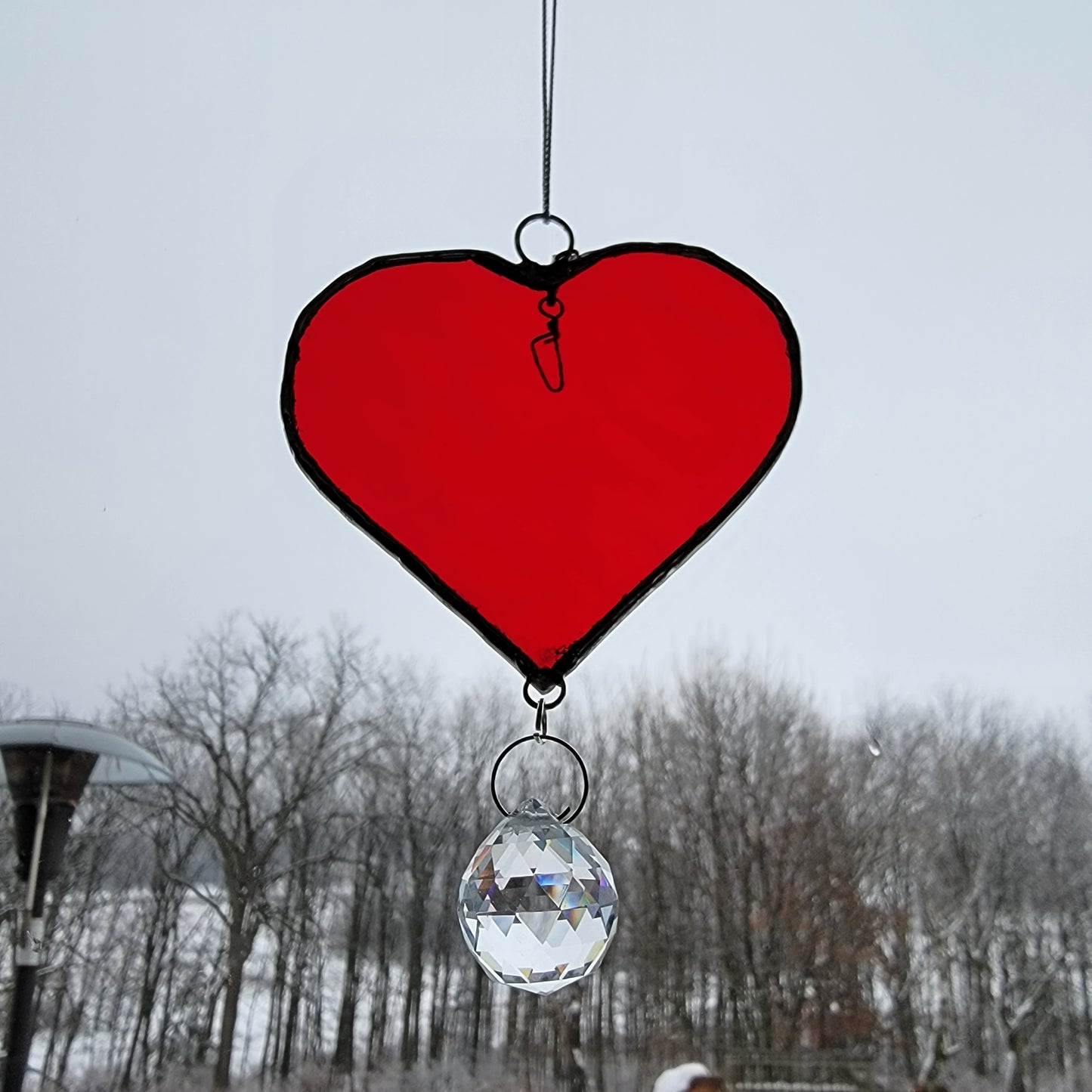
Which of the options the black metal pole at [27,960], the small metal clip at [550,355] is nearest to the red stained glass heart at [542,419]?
the small metal clip at [550,355]

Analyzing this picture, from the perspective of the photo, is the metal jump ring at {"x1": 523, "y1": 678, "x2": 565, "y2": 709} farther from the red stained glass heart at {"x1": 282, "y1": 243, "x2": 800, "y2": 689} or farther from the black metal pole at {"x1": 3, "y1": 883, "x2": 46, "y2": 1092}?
the black metal pole at {"x1": 3, "y1": 883, "x2": 46, "y2": 1092}

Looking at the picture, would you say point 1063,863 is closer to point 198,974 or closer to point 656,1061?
point 656,1061

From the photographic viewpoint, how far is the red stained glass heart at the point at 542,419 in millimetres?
432

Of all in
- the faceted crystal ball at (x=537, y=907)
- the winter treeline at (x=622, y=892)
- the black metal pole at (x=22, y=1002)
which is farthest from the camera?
the winter treeline at (x=622, y=892)

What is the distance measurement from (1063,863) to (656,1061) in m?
1.08

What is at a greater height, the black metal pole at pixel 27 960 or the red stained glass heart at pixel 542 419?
the red stained glass heart at pixel 542 419

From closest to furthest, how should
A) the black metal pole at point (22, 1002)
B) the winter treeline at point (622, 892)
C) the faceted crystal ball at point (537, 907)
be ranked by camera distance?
the faceted crystal ball at point (537, 907)
the black metal pole at point (22, 1002)
the winter treeline at point (622, 892)

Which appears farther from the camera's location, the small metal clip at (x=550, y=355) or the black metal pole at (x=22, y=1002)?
the black metal pole at (x=22, y=1002)

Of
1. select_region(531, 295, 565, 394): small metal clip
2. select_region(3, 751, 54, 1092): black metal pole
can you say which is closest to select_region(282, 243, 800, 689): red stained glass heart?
select_region(531, 295, 565, 394): small metal clip

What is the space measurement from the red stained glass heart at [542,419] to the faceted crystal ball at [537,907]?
74 mm

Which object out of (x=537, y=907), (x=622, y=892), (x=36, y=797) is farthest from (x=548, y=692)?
(x=622, y=892)

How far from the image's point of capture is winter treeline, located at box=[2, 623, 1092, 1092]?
6.77 feet

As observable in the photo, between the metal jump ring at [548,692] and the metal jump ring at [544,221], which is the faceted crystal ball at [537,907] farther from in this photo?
the metal jump ring at [544,221]

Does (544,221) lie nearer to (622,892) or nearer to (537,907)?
(537,907)
